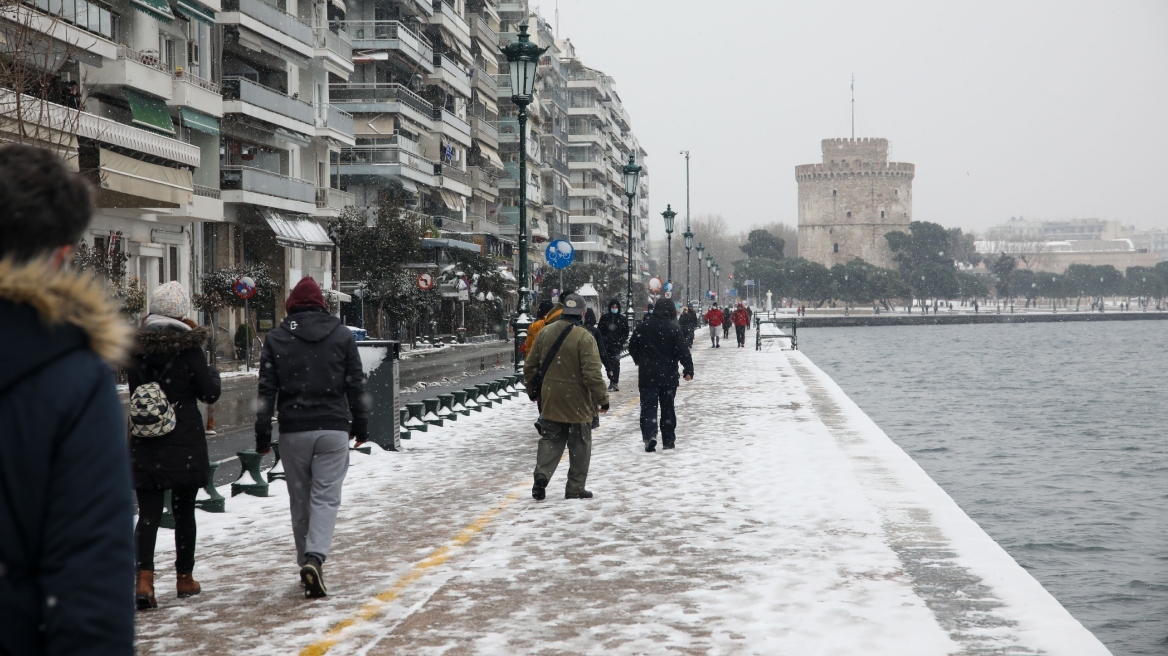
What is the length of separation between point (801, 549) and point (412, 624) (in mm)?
2767

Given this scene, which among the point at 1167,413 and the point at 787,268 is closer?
the point at 1167,413

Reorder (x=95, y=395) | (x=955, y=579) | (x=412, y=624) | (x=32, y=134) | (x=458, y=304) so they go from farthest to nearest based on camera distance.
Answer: (x=458, y=304) → (x=32, y=134) → (x=955, y=579) → (x=412, y=624) → (x=95, y=395)

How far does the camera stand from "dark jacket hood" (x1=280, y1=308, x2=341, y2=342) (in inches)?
257

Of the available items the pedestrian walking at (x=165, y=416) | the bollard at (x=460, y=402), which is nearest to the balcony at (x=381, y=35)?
the bollard at (x=460, y=402)

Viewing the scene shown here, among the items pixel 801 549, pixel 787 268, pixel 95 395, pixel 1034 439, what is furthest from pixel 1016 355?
pixel 95 395

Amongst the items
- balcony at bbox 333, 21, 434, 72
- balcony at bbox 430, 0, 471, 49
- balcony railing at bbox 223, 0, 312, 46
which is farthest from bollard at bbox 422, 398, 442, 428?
balcony at bbox 430, 0, 471, 49

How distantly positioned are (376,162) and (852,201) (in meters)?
93.3

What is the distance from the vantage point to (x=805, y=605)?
6.12 m

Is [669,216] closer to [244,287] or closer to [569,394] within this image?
[244,287]

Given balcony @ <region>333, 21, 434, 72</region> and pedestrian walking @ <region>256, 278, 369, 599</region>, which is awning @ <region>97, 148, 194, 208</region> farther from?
pedestrian walking @ <region>256, 278, 369, 599</region>

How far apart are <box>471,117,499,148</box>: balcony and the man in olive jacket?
206 feet

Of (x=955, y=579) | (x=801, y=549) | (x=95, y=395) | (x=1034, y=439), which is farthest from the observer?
(x=1034, y=439)

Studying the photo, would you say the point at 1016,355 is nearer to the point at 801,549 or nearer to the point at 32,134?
the point at 32,134

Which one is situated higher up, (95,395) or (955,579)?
(95,395)
